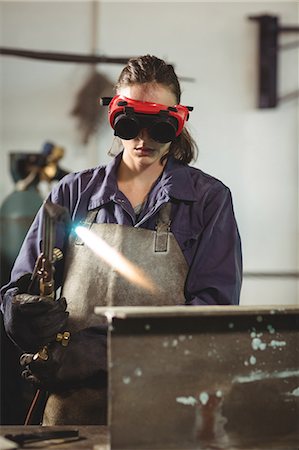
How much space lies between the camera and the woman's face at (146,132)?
8.04 feet

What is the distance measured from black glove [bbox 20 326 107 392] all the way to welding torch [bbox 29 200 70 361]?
0.12 ft

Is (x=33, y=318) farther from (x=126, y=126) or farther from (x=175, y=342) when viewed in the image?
(x=126, y=126)

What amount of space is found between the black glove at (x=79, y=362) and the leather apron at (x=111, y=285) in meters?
0.03

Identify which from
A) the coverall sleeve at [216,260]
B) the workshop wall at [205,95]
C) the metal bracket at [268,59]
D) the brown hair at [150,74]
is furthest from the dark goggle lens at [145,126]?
the metal bracket at [268,59]

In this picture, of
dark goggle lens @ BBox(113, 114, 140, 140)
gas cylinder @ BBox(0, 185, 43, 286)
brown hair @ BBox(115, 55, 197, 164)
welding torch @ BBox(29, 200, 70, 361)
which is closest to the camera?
welding torch @ BBox(29, 200, 70, 361)

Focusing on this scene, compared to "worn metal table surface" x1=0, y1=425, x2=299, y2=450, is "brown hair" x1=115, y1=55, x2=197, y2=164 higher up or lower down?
higher up

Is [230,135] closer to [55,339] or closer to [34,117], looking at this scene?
[34,117]

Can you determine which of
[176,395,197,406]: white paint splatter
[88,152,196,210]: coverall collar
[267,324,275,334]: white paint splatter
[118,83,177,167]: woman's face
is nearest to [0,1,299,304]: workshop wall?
[88,152,196,210]: coverall collar

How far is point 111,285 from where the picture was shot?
247cm

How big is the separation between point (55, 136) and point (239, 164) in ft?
4.71

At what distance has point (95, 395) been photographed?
8.05ft

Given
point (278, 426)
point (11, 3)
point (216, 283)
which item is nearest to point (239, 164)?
point (11, 3)

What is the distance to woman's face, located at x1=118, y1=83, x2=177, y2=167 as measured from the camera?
8.04 ft

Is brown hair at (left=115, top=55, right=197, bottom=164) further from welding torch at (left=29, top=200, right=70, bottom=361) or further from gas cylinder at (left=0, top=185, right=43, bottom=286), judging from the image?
gas cylinder at (left=0, top=185, right=43, bottom=286)
